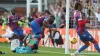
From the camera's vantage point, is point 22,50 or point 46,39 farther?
point 46,39

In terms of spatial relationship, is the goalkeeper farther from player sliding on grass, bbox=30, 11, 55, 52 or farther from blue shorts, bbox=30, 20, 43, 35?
blue shorts, bbox=30, 20, 43, 35

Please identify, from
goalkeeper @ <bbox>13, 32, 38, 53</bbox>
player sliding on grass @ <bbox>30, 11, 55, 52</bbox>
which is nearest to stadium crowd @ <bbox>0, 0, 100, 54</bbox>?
player sliding on grass @ <bbox>30, 11, 55, 52</bbox>

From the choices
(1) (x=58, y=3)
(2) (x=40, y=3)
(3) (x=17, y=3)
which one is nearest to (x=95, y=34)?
(1) (x=58, y=3)

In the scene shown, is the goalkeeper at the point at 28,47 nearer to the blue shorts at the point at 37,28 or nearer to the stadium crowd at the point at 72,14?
the blue shorts at the point at 37,28

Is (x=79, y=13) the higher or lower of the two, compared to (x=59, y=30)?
higher

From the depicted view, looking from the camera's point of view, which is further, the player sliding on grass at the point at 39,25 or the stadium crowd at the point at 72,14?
the stadium crowd at the point at 72,14

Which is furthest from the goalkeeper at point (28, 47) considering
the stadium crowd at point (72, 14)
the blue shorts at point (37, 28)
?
the stadium crowd at point (72, 14)

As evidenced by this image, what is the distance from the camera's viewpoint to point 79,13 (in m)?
16.9

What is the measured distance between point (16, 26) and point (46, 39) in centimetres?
451

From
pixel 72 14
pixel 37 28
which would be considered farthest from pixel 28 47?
pixel 72 14

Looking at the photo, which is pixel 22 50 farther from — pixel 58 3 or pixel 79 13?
pixel 58 3

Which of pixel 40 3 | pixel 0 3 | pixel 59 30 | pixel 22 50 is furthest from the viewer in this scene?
pixel 0 3

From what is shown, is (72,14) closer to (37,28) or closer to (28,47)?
(37,28)

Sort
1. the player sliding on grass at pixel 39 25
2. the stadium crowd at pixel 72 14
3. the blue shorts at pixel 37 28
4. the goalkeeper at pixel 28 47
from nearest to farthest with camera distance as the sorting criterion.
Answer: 1. the goalkeeper at pixel 28 47
2. the player sliding on grass at pixel 39 25
3. the blue shorts at pixel 37 28
4. the stadium crowd at pixel 72 14
